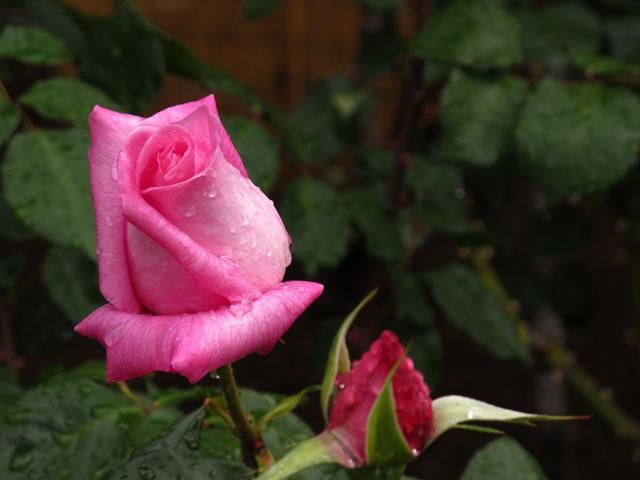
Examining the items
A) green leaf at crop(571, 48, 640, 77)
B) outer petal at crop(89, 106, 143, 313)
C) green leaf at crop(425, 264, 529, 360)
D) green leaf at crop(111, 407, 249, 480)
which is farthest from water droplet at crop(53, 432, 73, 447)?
green leaf at crop(571, 48, 640, 77)

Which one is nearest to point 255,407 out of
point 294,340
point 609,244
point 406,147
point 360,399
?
point 360,399

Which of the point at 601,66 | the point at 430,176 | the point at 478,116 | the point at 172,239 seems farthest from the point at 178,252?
the point at 430,176

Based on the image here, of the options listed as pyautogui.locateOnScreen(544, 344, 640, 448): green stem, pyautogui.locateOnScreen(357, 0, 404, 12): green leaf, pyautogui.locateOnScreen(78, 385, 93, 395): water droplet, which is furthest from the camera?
pyautogui.locateOnScreen(544, 344, 640, 448): green stem

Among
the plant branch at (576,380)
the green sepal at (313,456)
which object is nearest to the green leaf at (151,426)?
the green sepal at (313,456)

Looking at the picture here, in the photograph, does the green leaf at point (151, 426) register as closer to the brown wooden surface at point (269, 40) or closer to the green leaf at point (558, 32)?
the green leaf at point (558, 32)

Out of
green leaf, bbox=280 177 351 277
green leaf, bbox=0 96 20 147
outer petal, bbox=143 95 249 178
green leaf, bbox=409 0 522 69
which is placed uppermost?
green leaf, bbox=409 0 522 69

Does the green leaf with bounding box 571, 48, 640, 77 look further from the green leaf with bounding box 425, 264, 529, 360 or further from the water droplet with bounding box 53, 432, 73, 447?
the water droplet with bounding box 53, 432, 73, 447
